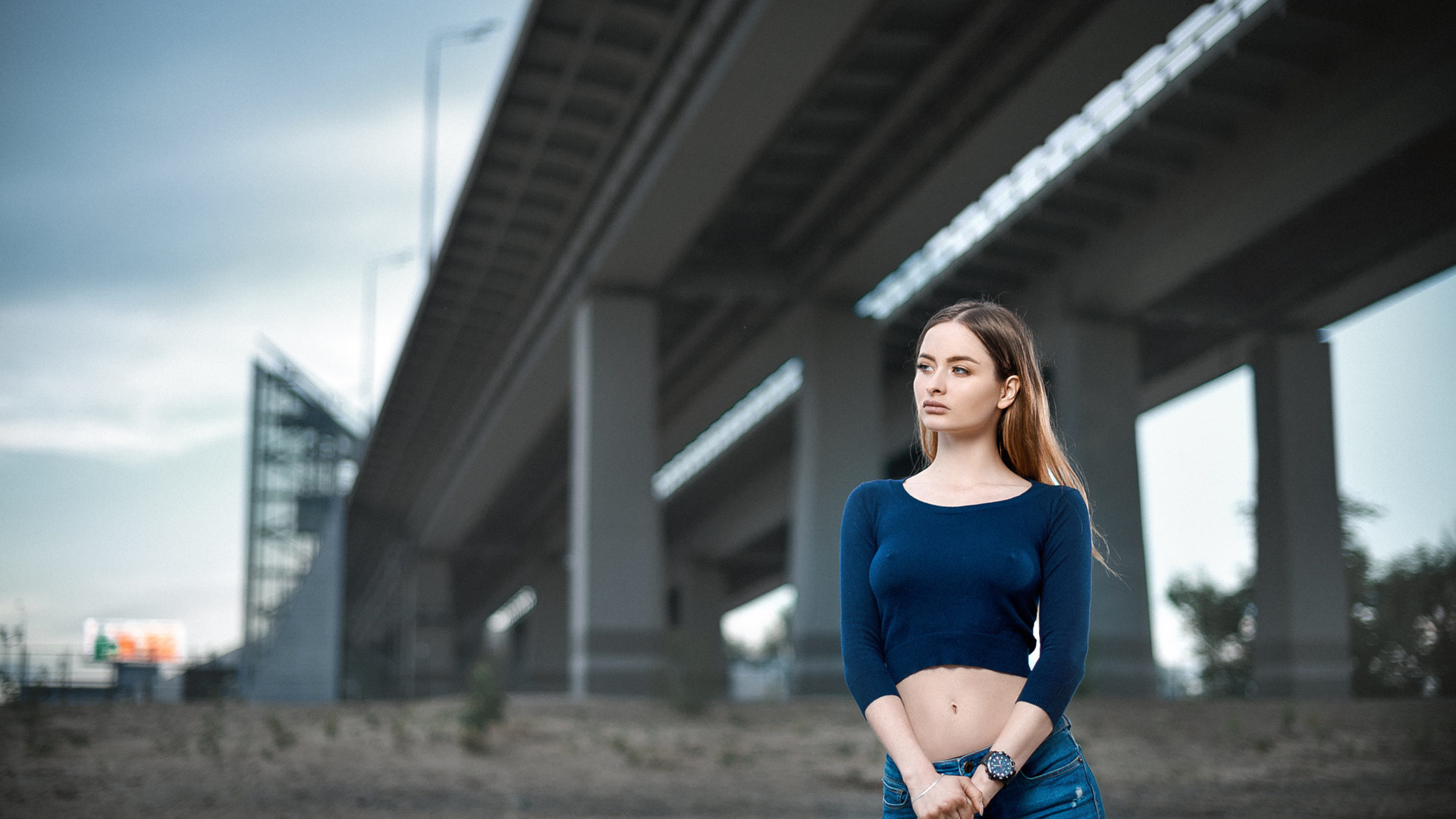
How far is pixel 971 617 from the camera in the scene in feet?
7.61

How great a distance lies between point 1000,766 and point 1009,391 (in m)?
0.74

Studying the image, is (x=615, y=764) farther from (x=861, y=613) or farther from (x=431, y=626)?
(x=431, y=626)

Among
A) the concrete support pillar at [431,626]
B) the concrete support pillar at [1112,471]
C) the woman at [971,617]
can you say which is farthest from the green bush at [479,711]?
the concrete support pillar at [431,626]

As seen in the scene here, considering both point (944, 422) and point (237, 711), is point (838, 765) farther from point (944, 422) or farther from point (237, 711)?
point (944, 422)

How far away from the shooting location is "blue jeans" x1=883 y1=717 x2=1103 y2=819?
2.29 m

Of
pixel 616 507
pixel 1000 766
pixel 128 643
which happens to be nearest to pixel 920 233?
pixel 616 507

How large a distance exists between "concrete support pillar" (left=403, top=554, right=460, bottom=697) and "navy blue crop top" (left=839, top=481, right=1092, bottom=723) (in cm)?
5123

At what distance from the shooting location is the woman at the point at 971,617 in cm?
226

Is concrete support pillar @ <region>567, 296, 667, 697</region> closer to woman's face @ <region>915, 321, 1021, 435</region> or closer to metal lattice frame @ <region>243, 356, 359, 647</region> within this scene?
metal lattice frame @ <region>243, 356, 359, 647</region>

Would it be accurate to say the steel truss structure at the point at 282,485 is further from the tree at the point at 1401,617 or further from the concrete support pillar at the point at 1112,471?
the tree at the point at 1401,617

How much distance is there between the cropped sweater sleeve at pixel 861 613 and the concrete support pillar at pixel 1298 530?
16.9 metres

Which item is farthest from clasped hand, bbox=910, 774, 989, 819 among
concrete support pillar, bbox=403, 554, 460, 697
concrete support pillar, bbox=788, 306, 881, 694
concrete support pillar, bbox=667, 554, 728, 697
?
concrete support pillar, bbox=403, 554, 460, 697

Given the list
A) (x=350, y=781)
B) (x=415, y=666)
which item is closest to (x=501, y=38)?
(x=350, y=781)

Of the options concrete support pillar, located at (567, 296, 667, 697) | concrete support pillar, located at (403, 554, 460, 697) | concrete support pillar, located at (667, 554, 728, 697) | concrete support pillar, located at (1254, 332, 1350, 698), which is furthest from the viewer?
concrete support pillar, located at (667, 554, 728, 697)
